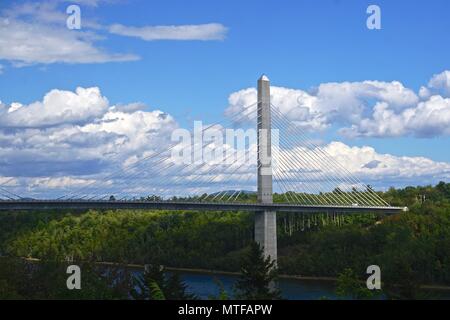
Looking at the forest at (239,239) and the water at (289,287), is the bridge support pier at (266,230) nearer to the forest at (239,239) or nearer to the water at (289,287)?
the water at (289,287)

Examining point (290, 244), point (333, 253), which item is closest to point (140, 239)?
point (290, 244)

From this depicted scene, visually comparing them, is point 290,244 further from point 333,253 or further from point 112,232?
point 112,232

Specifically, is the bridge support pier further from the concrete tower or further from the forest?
A: the forest

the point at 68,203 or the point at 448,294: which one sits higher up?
the point at 68,203

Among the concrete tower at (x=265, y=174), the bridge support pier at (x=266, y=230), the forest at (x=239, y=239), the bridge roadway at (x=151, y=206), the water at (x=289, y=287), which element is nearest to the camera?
the bridge roadway at (x=151, y=206)

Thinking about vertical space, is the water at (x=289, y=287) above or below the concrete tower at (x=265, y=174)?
below

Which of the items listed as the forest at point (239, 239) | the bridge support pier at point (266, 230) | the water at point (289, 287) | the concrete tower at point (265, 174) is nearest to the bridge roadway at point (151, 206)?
the bridge support pier at point (266, 230)
